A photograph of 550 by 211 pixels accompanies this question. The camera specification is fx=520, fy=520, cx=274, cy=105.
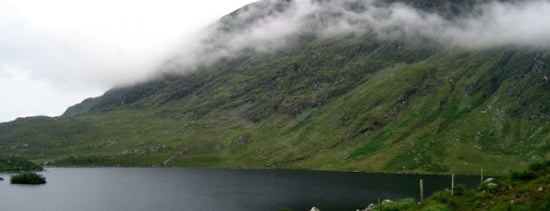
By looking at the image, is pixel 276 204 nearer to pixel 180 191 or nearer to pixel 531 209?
pixel 180 191

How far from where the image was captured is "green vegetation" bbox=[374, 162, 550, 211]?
102ft

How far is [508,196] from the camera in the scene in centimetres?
3412

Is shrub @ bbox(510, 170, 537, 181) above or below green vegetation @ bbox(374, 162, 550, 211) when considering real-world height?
above

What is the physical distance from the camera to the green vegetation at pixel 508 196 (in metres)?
31.2

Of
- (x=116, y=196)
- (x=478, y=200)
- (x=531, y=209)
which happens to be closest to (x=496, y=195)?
(x=478, y=200)

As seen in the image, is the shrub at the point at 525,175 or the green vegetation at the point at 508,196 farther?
the shrub at the point at 525,175

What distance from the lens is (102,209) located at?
474 feet

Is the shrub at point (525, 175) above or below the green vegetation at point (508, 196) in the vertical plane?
above

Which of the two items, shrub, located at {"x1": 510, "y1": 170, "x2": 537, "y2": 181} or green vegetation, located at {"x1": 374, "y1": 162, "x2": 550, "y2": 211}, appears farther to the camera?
shrub, located at {"x1": 510, "y1": 170, "x2": 537, "y2": 181}

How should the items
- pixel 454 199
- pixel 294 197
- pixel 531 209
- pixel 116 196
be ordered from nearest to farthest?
pixel 531 209 → pixel 454 199 → pixel 294 197 → pixel 116 196

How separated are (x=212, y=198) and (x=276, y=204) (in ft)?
102

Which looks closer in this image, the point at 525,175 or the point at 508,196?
the point at 508,196

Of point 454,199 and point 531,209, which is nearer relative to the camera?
point 531,209

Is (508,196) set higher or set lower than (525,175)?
lower
